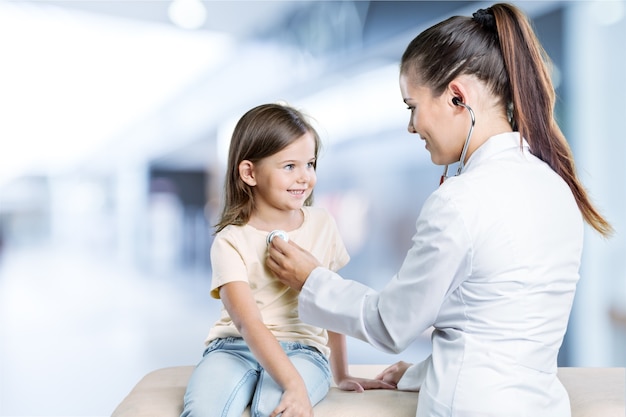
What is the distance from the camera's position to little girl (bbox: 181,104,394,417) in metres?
1.42

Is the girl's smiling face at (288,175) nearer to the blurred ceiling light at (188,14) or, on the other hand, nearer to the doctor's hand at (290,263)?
the doctor's hand at (290,263)

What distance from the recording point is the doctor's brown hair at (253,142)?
5.26ft

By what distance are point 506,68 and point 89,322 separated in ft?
8.60

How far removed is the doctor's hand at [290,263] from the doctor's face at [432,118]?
32cm

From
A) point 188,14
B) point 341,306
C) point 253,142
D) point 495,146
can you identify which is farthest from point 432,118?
point 188,14

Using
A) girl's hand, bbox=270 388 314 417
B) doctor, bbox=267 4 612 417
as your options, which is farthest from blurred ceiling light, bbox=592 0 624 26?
girl's hand, bbox=270 388 314 417

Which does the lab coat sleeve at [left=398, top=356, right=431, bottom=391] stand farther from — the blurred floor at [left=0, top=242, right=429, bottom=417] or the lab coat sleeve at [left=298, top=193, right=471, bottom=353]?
the blurred floor at [left=0, top=242, right=429, bottom=417]

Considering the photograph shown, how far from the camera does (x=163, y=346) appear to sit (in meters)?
3.44

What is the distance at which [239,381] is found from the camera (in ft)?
4.69

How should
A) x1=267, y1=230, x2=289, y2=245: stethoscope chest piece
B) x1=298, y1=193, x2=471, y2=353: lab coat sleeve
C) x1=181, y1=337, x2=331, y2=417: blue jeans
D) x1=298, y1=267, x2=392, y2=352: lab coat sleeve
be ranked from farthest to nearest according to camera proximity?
x1=267, y1=230, x2=289, y2=245: stethoscope chest piece, x1=181, y1=337, x2=331, y2=417: blue jeans, x1=298, y1=267, x2=392, y2=352: lab coat sleeve, x1=298, y1=193, x2=471, y2=353: lab coat sleeve

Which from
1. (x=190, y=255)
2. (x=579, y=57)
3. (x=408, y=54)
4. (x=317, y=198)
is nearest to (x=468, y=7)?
(x=579, y=57)

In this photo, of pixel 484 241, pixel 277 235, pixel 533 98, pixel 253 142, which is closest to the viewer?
pixel 484 241

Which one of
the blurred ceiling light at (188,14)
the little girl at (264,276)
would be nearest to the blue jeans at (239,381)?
the little girl at (264,276)

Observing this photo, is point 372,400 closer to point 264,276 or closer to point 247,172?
point 264,276
